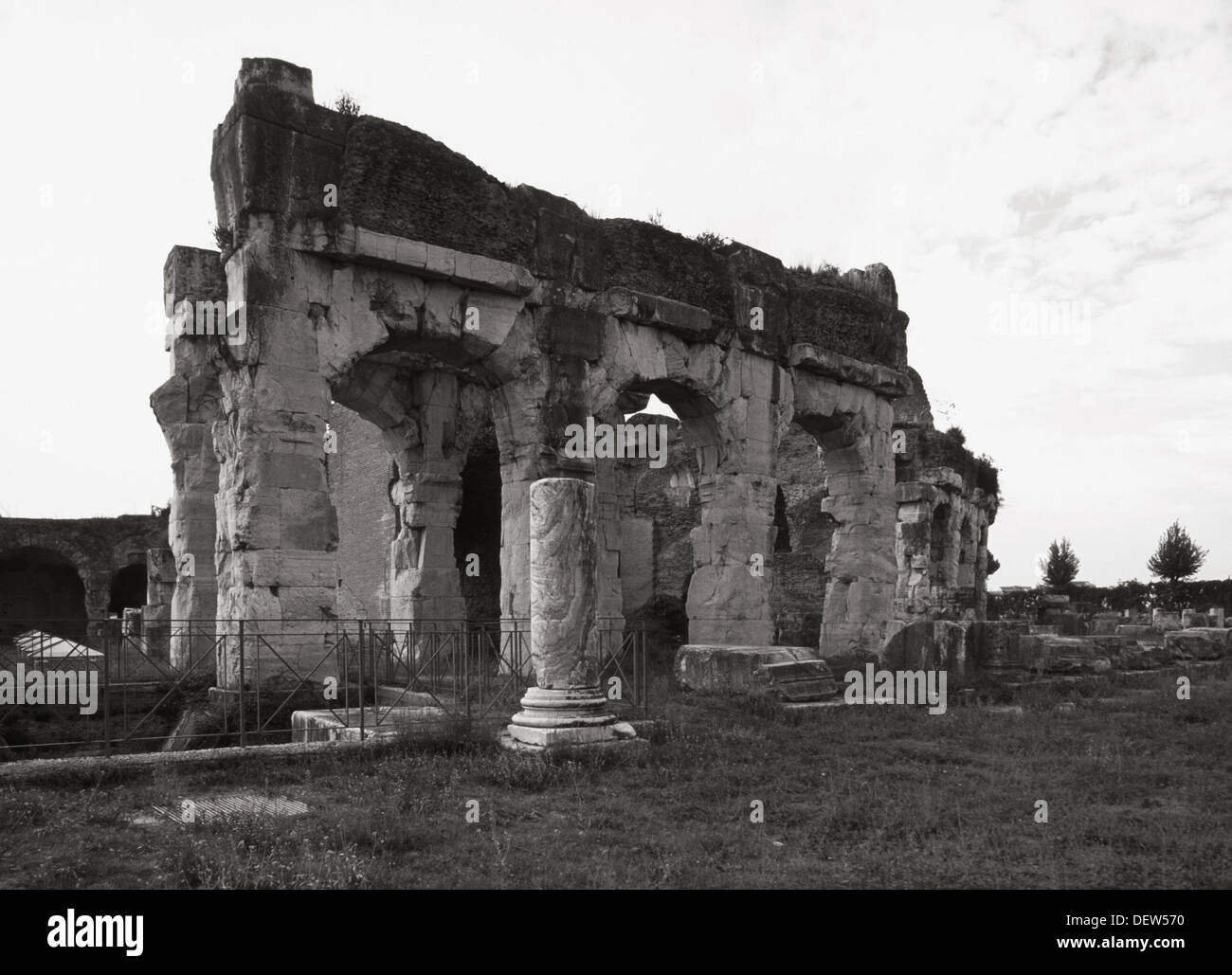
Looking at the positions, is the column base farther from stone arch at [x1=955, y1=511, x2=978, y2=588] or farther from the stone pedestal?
stone arch at [x1=955, y1=511, x2=978, y2=588]

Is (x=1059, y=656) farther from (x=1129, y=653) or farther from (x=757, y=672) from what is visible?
(x=757, y=672)

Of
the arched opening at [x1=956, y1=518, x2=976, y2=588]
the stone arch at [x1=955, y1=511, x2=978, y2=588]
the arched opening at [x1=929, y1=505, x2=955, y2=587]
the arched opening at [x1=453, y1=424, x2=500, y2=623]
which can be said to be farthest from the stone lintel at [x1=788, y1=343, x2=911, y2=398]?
the arched opening at [x1=956, y1=518, x2=976, y2=588]

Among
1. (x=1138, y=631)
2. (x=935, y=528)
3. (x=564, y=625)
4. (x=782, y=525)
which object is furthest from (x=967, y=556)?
(x=564, y=625)

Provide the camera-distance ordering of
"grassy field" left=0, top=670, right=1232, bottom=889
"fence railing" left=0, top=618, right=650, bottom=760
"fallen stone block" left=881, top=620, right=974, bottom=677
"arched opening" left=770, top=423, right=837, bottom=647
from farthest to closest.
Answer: "arched opening" left=770, top=423, right=837, bottom=647
"fallen stone block" left=881, top=620, right=974, bottom=677
"fence railing" left=0, top=618, right=650, bottom=760
"grassy field" left=0, top=670, right=1232, bottom=889

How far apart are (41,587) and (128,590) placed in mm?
2471

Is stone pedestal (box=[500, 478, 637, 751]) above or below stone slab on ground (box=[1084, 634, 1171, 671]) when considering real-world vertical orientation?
above

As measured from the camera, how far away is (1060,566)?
152 ft

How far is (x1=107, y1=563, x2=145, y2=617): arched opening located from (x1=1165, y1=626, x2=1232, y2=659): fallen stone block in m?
25.6

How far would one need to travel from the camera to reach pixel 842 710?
10625 millimetres

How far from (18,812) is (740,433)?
10455mm

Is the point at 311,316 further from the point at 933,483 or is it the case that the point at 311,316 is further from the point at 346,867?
the point at 933,483

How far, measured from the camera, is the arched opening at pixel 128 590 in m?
28.7

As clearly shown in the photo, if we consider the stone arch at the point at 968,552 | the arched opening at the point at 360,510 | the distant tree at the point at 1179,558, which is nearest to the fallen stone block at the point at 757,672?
the arched opening at the point at 360,510

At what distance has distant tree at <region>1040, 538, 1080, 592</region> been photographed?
4591 cm
